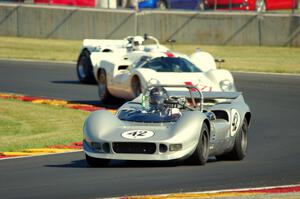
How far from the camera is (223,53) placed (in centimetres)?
3450

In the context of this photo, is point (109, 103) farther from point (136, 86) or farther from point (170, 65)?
point (170, 65)

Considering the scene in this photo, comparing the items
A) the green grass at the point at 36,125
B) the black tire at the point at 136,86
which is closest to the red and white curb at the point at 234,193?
the green grass at the point at 36,125

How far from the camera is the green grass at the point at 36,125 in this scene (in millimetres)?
16734

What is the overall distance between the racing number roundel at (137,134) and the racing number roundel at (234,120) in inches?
63.8

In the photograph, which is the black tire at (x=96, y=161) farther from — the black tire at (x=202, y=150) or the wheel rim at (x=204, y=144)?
the wheel rim at (x=204, y=144)

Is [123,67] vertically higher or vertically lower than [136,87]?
higher

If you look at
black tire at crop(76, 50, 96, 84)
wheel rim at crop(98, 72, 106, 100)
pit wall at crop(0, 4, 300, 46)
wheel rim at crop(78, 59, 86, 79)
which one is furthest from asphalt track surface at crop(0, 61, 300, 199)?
pit wall at crop(0, 4, 300, 46)

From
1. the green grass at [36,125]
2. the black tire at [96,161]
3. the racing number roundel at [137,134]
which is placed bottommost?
the green grass at [36,125]

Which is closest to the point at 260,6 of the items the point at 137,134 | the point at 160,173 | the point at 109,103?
the point at 109,103

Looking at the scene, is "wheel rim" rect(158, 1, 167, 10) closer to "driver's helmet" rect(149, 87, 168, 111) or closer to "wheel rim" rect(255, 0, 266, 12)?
"wheel rim" rect(255, 0, 266, 12)

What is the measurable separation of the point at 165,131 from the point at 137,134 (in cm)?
36

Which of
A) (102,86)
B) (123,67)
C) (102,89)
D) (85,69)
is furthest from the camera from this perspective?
(85,69)

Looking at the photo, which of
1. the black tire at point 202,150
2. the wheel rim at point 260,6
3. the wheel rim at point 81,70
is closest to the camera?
the black tire at point 202,150

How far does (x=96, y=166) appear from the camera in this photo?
12.9 m
